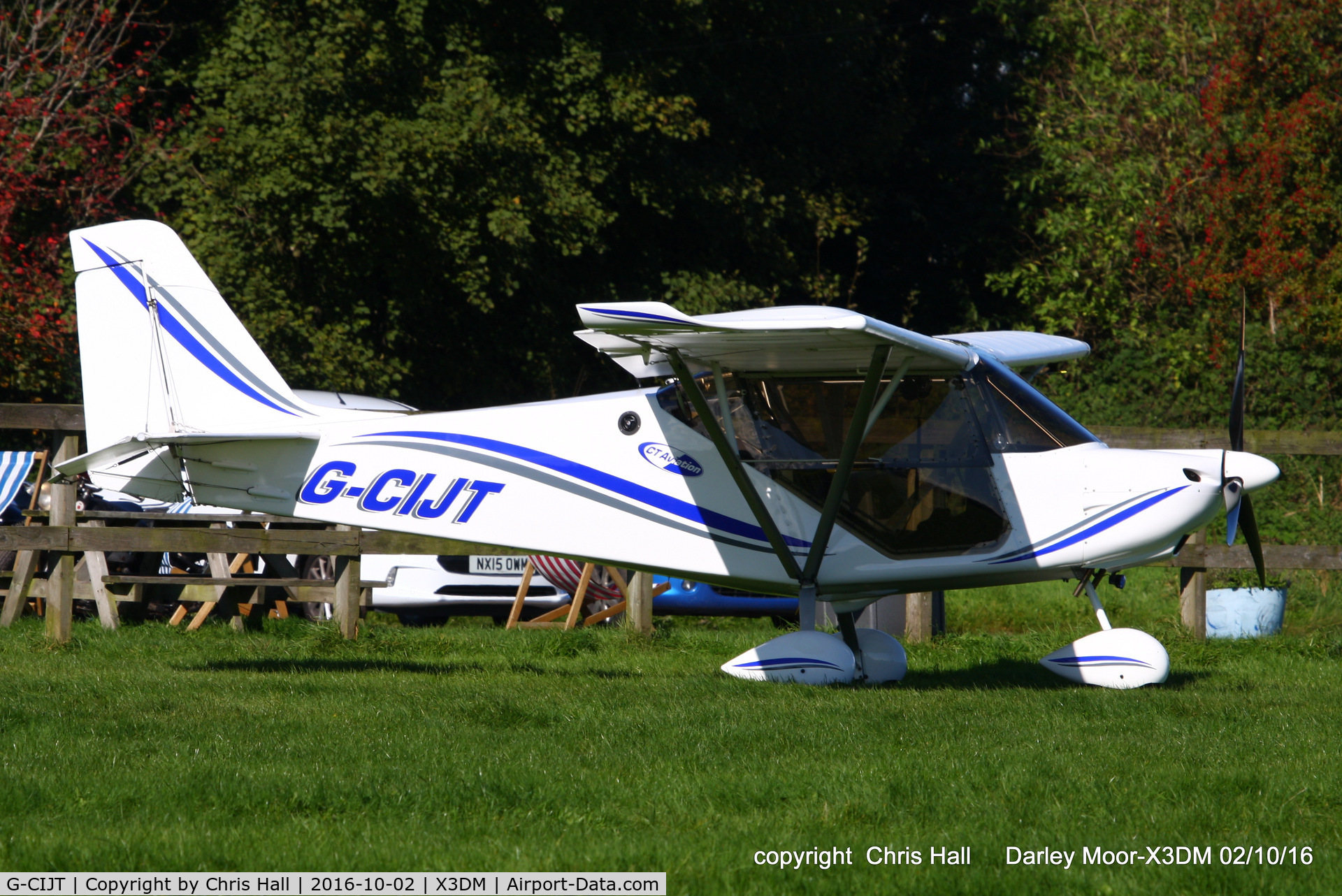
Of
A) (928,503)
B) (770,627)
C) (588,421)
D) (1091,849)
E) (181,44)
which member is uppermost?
(181,44)

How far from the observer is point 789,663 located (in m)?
7.66

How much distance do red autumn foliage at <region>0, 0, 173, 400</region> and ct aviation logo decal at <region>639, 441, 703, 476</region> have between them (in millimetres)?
9728

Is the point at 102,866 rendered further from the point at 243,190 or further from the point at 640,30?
the point at 640,30

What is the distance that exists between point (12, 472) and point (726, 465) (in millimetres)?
7698

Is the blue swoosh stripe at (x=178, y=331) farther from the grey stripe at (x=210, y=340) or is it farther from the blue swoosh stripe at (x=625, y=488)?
the blue swoosh stripe at (x=625, y=488)

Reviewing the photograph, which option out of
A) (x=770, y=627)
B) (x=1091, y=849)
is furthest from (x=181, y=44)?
(x=1091, y=849)

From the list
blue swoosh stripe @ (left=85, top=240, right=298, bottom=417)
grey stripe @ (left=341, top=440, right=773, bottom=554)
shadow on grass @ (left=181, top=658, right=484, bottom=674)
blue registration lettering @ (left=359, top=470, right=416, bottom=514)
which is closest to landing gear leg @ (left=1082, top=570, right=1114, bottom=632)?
grey stripe @ (left=341, top=440, right=773, bottom=554)

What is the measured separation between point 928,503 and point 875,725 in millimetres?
2013

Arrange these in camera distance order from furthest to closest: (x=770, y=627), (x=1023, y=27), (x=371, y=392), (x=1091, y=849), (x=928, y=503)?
(x=1023, y=27)
(x=371, y=392)
(x=770, y=627)
(x=928, y=503)
(x=1091, y=849)

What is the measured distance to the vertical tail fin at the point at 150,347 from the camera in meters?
8.27

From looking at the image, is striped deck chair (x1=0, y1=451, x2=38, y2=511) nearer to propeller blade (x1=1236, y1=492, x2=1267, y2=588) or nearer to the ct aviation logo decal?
the ct aviation logo decal

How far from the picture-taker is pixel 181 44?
1953 centimetres

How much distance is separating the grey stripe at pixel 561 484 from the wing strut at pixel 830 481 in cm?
26

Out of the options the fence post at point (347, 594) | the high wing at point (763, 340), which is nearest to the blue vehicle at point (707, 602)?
Answer: the fence post at point (347, 594)
